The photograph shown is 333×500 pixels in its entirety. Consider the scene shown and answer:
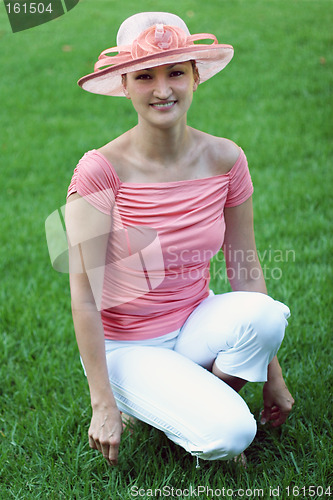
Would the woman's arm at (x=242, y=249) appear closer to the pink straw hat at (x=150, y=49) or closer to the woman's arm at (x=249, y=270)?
the woman's arm at (x=249, y=270)

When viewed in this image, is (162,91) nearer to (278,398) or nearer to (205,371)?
(205,371)

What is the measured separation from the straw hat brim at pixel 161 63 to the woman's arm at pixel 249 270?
1.50ft

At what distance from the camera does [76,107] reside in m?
5.59

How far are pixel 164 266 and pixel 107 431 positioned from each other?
0.53 metres

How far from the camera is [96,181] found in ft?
6.06

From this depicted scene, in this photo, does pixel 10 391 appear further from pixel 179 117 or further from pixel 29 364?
pixel 179 117

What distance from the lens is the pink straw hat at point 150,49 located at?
1.76 m

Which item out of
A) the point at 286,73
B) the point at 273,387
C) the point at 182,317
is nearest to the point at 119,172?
the point at 182,317

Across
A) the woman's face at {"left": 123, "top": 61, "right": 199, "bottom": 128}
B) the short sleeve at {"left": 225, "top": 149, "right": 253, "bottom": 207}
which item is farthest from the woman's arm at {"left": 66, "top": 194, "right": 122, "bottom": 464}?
the short sleeve at {"left": 225, "top": 149, "right": 253, "bottom": 207}

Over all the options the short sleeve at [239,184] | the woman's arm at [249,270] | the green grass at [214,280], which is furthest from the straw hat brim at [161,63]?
the green grass at [214,280]

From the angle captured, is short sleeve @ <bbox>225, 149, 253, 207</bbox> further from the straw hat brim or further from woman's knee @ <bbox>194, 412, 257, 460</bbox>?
woman's knee @ <bbox>194, 412, 257, 460</bbox>

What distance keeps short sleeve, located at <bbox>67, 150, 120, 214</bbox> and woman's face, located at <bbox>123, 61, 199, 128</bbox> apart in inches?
7.6

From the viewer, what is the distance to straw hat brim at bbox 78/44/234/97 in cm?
175

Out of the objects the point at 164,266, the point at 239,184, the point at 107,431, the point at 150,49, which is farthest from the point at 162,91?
the point at 107,431
